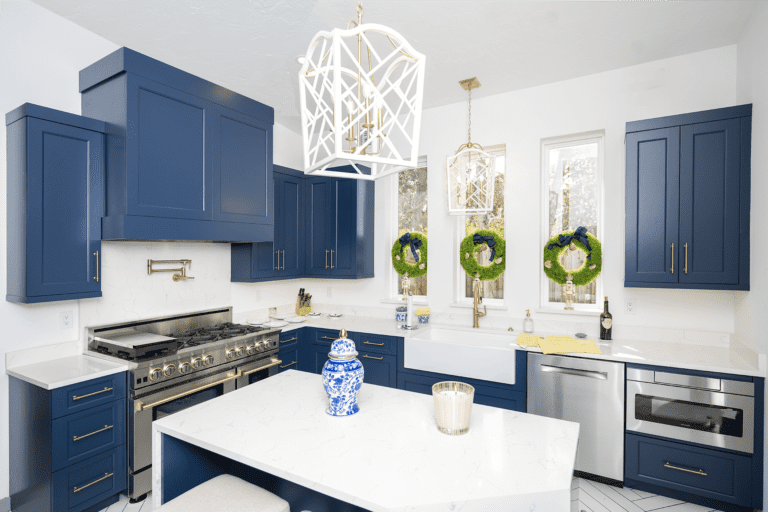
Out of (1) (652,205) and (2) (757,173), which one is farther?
(1) (652,205)

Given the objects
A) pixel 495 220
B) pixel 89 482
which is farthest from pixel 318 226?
pixel 89 482

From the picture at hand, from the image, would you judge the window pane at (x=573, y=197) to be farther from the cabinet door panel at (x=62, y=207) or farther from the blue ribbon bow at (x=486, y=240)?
the cabinet door panel at (x=62, y=207)

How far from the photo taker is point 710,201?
2.50m

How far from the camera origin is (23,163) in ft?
7.06

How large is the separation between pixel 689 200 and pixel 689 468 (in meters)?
1.63

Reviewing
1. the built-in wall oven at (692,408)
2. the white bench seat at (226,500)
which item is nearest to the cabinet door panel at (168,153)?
the white bench seat at (226,500)

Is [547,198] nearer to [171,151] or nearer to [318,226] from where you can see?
[318,226]

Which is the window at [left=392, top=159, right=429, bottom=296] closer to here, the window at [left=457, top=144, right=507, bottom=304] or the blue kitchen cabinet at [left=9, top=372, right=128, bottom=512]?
the window at [left=457, top=144, right=507, bottom=304]

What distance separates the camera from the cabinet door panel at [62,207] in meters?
2.17

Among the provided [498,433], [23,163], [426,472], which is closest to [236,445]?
[426,472]

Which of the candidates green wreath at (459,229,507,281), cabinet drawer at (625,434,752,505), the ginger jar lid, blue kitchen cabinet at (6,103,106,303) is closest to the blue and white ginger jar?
the ginger jar lid

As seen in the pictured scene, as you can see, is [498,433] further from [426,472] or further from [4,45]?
[4,45]

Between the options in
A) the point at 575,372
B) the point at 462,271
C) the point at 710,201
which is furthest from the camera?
the point at 462,271

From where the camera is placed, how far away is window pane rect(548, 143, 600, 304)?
3.24 meters
